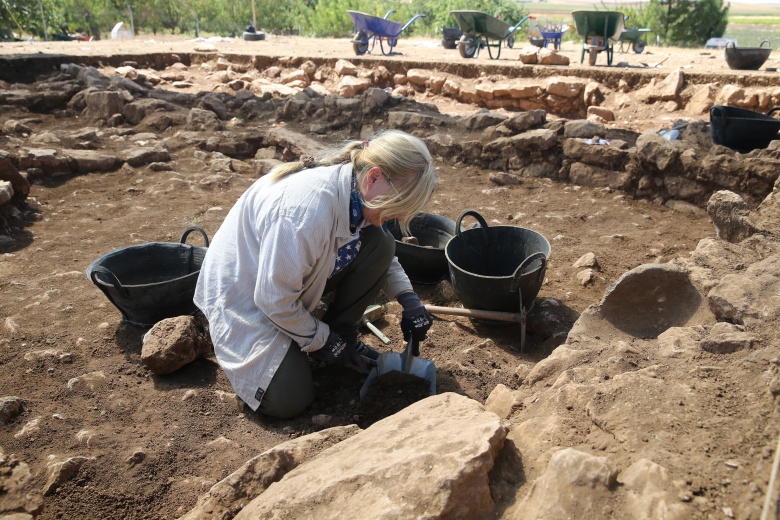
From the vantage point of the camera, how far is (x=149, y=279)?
3553 millimetres

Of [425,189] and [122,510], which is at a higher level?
[425,189]

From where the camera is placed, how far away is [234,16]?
104 ft

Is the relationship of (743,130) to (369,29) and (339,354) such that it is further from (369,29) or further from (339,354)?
(369,29)

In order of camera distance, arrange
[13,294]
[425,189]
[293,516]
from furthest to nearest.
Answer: [13,294] → [425,189] → [293,516]

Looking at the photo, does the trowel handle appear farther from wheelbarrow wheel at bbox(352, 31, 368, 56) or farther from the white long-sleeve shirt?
wheelbarrow wheel at bbox(352, 31, 368, 56)

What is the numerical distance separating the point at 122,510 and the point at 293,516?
3.01ft

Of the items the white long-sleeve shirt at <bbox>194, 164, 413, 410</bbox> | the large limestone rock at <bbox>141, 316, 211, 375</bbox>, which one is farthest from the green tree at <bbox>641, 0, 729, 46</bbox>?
the large limestone rock at <bbox>141, 316, 211, 375</bbox>

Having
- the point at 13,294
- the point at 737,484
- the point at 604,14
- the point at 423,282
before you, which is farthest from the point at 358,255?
the point at 604,14

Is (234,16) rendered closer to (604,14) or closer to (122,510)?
(604,14)

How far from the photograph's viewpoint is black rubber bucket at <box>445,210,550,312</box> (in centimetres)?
338

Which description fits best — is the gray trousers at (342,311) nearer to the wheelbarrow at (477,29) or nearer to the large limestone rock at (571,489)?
the large limestone rock at (571,489)

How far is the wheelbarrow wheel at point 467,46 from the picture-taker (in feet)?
44.0

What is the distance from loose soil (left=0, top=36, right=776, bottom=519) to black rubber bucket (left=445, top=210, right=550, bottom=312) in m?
0.23

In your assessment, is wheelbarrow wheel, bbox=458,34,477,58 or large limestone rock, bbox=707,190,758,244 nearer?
large limestone rock, bbox=707,190,758,244
